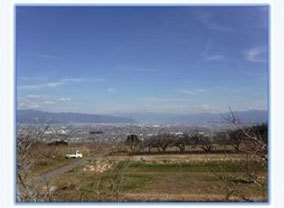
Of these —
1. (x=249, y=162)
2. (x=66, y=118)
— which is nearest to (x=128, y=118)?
(x=66, y=118)

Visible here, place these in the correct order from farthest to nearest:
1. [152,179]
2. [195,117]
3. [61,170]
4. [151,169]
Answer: [152,179] → [151,169] → [61,170] → [195,117]

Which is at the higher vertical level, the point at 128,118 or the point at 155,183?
A: the point at 128,118

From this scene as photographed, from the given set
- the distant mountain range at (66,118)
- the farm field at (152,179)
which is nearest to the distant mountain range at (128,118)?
the distant mountain range at (66,118)

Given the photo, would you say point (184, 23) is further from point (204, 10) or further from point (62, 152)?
point (62, 152)

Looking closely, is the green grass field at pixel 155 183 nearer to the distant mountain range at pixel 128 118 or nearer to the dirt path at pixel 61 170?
the dirt path at pixel 61 170

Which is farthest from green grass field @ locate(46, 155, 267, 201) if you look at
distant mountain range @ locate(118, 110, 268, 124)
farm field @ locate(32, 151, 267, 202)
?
distant mountain range @ locate(118, 110, 268, 124)

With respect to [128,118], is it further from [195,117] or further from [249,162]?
[249,162]

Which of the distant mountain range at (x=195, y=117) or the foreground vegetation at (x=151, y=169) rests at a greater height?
the distant mountain range at (x=195, y=117)

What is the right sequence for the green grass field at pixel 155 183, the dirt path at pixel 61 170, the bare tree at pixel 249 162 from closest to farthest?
the bare tree at pixel 249 162
the green grass field at pixel 155 183
the dirt path at pixel 61 170

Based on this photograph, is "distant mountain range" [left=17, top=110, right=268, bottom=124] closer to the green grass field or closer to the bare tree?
the bare tree

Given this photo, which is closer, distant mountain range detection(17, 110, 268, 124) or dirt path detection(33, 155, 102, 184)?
distant mountain range detection(17, 110, 268, 124)
